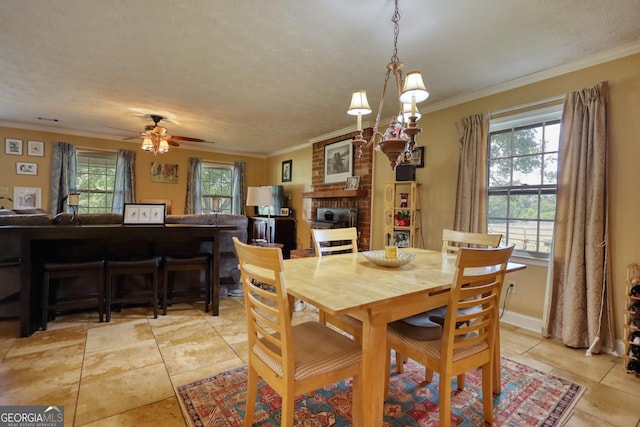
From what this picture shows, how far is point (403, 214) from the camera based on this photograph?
3.67 meters

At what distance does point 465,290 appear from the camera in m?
1.27

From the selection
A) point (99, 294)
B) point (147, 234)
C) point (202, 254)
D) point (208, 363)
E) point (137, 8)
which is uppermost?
point (137, 8)

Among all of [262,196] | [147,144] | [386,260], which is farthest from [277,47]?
[262,196]

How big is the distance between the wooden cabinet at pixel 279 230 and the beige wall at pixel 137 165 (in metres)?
1.37

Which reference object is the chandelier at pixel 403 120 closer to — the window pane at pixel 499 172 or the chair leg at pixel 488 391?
the chair leg at pixel 488 391

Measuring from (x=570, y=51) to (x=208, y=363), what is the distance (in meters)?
3.54

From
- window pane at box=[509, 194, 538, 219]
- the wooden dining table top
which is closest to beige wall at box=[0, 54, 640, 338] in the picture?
window pane at box=[509, 194, 538, 219]

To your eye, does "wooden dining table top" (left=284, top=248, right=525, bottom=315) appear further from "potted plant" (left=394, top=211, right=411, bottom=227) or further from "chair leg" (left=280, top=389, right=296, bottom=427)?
"potted plant" (left=394, top=211, right=411, bottom=227)

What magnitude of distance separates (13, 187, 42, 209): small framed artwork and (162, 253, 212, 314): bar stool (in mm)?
3711

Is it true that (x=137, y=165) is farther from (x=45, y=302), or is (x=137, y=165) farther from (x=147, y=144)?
(x=45, y=302)

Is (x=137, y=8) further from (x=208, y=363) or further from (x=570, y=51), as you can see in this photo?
(x=570, y=51)

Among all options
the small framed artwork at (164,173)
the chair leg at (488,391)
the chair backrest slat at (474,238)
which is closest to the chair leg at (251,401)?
the chair leg at (488,391)

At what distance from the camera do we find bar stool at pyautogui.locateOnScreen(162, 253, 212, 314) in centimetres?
281

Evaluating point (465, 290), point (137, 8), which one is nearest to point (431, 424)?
point (465, 290)
